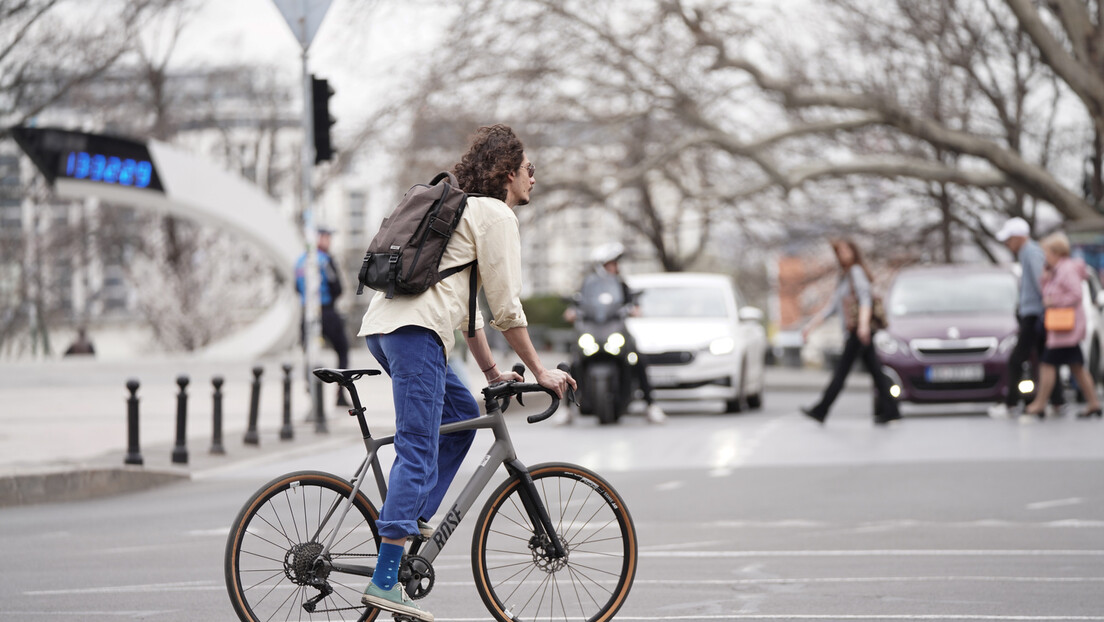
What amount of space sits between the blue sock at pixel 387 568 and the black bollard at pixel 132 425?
6.36 meters

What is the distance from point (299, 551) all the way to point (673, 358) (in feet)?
41.4

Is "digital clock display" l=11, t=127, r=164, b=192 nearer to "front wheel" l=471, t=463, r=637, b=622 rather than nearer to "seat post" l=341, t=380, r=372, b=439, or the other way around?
"seat post" l=341, t=380, r=372, b=439

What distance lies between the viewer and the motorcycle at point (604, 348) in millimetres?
15836

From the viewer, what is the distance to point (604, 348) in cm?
1584

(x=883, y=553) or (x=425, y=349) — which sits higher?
(x=425, y=349)

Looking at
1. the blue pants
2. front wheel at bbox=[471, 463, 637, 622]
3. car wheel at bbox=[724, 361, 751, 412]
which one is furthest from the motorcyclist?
the blue pants

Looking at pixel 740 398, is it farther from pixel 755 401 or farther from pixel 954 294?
pixel 954 294

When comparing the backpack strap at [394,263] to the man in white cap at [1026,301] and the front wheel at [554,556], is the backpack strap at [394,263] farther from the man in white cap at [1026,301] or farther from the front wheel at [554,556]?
the man in white cap at [1026,301]

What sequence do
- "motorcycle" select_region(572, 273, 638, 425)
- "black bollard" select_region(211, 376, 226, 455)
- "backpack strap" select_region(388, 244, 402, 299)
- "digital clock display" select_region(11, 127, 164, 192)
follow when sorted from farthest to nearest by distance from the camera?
"digital clock display" select_region(11, 127, 164, 192) → "motorcycle" select_region(572, 273, 638, 425) → "black bollard" select_region(211, 376, 226, 455) → "backpack strap" select_region(388, 244, 402, 299)

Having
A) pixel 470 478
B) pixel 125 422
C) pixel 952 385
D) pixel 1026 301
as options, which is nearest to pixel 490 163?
pixel 470 478

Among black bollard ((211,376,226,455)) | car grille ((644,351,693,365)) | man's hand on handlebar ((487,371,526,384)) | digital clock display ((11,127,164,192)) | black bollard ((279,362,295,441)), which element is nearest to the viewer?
man's hand on handlebar ((487,371,526,384))

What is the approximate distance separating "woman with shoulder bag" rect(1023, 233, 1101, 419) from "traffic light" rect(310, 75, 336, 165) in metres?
7.14

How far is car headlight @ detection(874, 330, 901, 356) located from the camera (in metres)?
16.2

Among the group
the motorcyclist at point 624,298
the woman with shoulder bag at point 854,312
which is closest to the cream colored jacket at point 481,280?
the woman with shoulder bag at point 854,312
